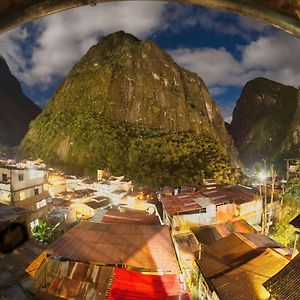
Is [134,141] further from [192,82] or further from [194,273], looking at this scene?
[194,273]

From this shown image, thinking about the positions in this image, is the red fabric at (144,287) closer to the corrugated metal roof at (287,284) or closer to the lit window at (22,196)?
the corrugated metal roof at (287,284)

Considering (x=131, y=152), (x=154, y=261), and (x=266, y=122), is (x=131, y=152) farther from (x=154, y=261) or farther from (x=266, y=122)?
(x=266, y=122)

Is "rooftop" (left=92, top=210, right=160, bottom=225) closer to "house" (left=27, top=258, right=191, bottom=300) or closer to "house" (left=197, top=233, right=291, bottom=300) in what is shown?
"house" (left=197, top=233, right=291, bottom=300)

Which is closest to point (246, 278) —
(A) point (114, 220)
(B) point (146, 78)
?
(A) point (114, 220)

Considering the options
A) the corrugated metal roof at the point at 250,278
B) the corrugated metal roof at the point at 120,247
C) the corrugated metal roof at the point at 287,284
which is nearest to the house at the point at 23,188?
the corrugated metal roof at the point at 120,247

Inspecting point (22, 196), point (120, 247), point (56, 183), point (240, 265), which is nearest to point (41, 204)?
point (22, 196)
